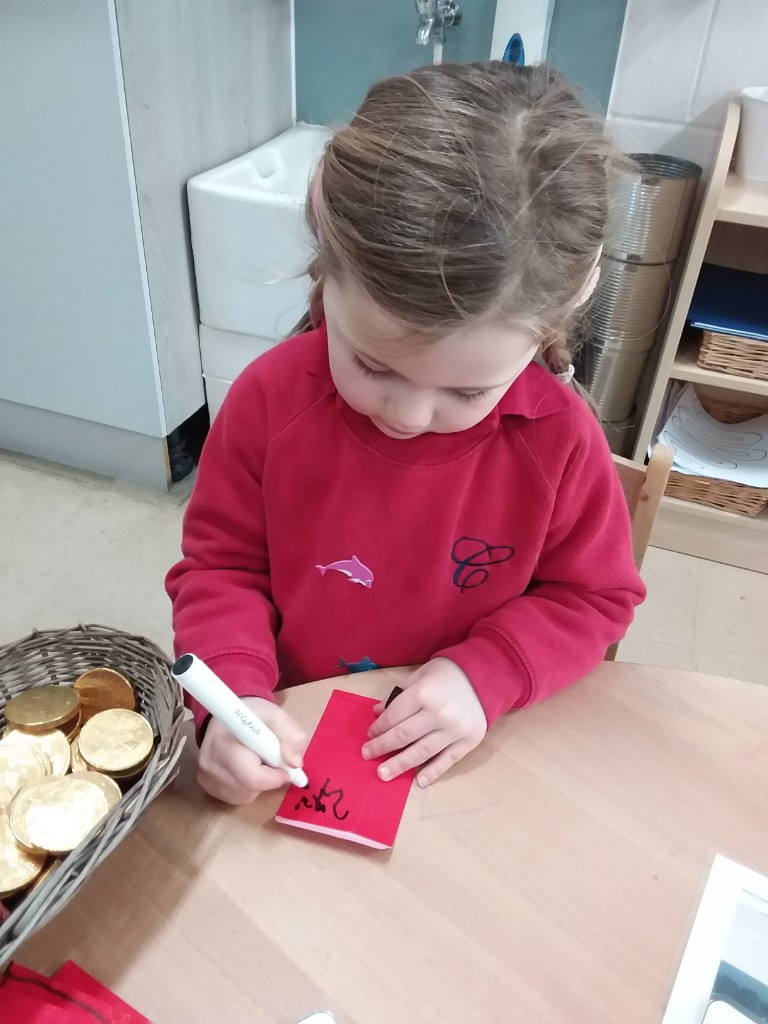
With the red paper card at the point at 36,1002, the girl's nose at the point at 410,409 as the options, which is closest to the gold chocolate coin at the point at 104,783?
the red paper card at the point at 36,1002

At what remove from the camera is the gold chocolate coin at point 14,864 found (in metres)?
0.47

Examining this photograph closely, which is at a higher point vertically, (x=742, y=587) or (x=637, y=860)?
(x=637, y=860)

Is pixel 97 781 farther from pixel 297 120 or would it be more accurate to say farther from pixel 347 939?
pixel 297 120

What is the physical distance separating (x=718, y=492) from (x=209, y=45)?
4.49 feet

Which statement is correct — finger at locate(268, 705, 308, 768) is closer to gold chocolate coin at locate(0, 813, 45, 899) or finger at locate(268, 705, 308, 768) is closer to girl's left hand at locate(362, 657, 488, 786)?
girl's left hand at locate(362, 657, 488, 786)

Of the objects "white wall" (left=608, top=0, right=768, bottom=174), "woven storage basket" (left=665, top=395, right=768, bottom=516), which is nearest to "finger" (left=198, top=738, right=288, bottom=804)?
"woven storage basket" (left=665, top=395, right=768, bottom=516)

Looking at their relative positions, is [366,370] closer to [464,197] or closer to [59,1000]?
[464,197]

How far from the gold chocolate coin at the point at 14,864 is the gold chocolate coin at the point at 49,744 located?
0.06m

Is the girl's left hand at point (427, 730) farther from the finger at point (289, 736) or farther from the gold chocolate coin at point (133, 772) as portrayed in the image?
the gold chocolate coin at point (133, 772)

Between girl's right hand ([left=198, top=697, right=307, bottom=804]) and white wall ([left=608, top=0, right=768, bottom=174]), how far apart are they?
4.72 ft

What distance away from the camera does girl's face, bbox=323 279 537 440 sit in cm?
51

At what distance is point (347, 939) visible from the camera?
49 centimetres

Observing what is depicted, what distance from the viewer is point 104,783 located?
517mm

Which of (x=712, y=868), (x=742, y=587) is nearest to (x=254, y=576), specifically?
(x=712, y=868)
